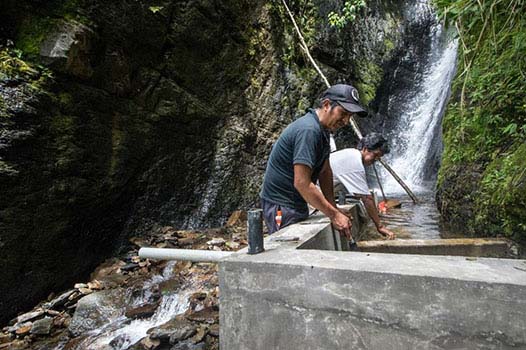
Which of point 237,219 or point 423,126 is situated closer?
point 237,219

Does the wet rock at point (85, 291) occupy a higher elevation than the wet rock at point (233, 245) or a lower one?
lower

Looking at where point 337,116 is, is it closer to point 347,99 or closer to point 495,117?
point 347,99

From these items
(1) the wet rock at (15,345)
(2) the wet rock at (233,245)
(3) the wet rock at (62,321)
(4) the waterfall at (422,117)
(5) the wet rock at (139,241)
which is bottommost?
(1) the wet rock at (15,345)

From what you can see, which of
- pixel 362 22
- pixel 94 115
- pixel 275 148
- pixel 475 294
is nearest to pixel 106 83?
pixel 94 115

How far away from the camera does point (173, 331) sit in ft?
12.7

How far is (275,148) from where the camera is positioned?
3.08 meters

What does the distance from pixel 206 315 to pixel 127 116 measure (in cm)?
451

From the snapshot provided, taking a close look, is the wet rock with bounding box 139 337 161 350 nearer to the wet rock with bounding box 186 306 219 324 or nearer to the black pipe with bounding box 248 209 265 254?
the wet rock with bounding box 186 306 219 324

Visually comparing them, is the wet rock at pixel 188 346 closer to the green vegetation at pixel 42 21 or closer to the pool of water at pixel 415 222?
the pool of water at pixel 415 222

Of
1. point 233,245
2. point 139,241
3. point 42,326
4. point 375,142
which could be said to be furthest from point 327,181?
point 139,241

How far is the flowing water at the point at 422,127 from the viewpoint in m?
11.5

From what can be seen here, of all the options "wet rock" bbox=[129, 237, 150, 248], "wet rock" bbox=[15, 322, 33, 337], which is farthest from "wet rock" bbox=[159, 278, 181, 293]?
"wet rock" bbox=[15, 322, 33, 337]

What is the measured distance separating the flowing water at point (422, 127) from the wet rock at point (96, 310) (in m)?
6.25

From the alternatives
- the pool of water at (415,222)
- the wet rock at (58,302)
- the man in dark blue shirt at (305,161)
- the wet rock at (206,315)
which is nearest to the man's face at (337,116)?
the man in dark blue shirt at (305,161)
